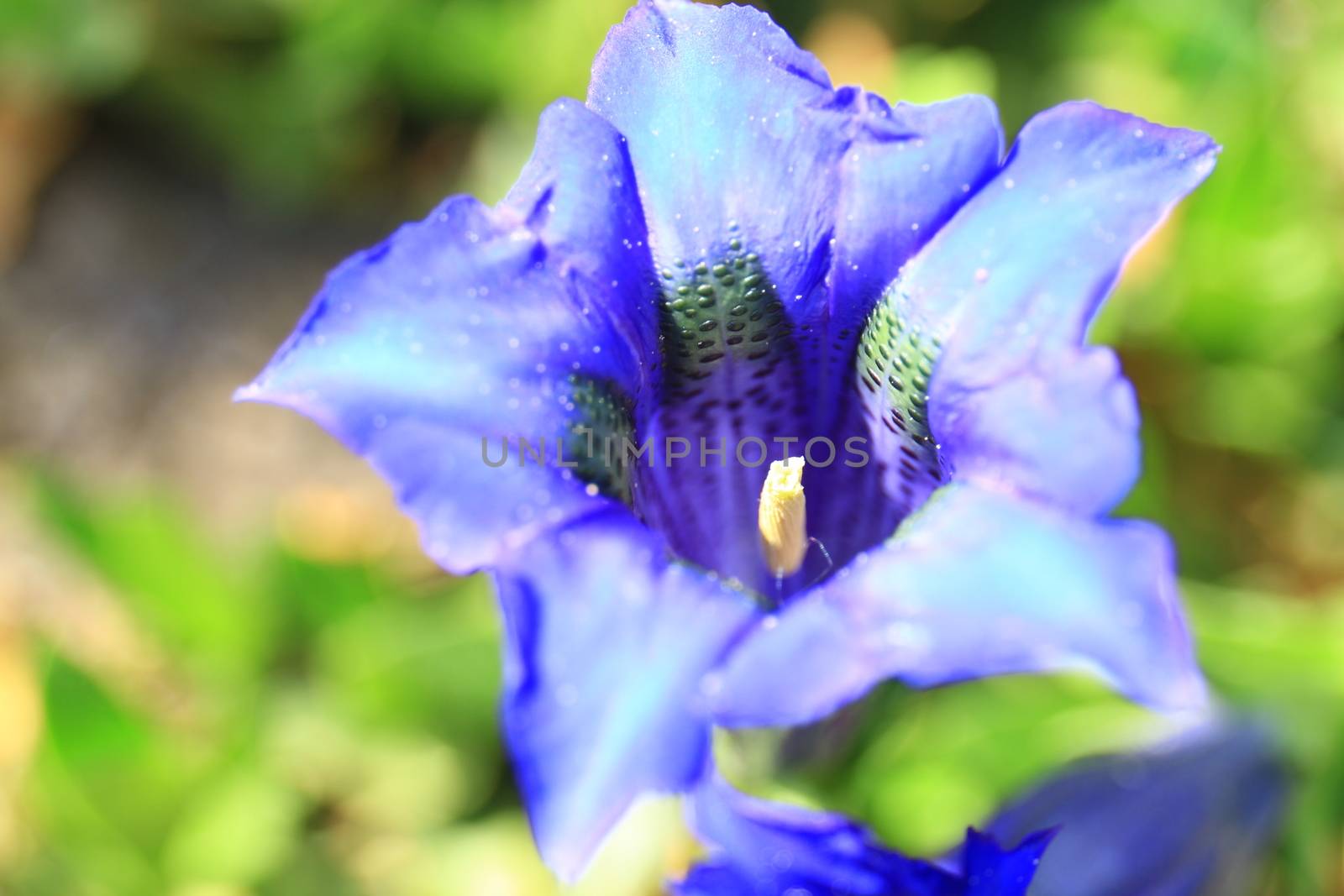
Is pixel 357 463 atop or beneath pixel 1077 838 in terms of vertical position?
beneath

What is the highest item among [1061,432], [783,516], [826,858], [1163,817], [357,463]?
[1061,432]

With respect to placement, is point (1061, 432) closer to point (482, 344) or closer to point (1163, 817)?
point (482, 344)

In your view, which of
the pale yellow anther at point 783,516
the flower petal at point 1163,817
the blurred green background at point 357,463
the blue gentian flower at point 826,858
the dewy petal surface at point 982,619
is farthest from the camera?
the blurred green background at point 357,463

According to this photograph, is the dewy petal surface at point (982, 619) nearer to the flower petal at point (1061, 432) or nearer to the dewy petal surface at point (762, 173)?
the flower petal at point (1061, 432)

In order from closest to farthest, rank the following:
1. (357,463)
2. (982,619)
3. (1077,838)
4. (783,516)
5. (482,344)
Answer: (982,619) → (482,344) → (783,516) → (1077,838) → (357,463)

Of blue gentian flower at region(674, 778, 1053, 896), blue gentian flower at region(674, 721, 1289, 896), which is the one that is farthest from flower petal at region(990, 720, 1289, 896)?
blue gentian flower at region(674, 778, 1053, 896)

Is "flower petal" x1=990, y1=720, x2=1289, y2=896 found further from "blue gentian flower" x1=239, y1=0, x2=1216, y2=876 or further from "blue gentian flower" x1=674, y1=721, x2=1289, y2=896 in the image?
"blue gentian flower" x1=239, y1=0, x2=1216, y2=876

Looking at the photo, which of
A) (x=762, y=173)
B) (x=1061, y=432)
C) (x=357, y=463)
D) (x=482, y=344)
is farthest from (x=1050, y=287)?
(x=357, y=463)

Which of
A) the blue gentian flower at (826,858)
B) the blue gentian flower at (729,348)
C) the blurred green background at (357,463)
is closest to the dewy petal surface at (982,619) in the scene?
the blue gentian flower at (729,348)
